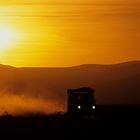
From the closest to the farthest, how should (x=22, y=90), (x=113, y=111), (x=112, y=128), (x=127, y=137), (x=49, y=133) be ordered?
(x=127, y=137), (x=49, y=133), (x=112, y=128), (x=113, y=111), (x=22, y=90)

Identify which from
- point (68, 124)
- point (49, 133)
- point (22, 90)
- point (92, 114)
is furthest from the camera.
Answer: point (22, 90)

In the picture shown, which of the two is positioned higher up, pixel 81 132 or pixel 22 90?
pixel 22 90

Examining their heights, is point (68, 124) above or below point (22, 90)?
below

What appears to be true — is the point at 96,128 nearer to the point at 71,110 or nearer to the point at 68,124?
the point at 68,124

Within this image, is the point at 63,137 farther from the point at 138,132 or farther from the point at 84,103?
the point at 84,103

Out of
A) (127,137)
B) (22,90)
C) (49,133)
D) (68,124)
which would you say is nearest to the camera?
(127,137)

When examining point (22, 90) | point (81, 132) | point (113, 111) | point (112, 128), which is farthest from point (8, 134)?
point (22, 90)

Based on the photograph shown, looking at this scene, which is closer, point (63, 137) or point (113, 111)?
point (63, 137)

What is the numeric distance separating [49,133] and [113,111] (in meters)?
36.3

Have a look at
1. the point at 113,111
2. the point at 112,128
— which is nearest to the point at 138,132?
the point at 112,128

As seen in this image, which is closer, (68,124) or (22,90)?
(68,124)

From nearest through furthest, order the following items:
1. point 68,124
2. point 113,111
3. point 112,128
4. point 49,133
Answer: point 49,133
point 112,128
point 68,124
point 113,111

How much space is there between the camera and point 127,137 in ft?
179

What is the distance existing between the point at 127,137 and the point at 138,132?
Answer: 466 centimetres
